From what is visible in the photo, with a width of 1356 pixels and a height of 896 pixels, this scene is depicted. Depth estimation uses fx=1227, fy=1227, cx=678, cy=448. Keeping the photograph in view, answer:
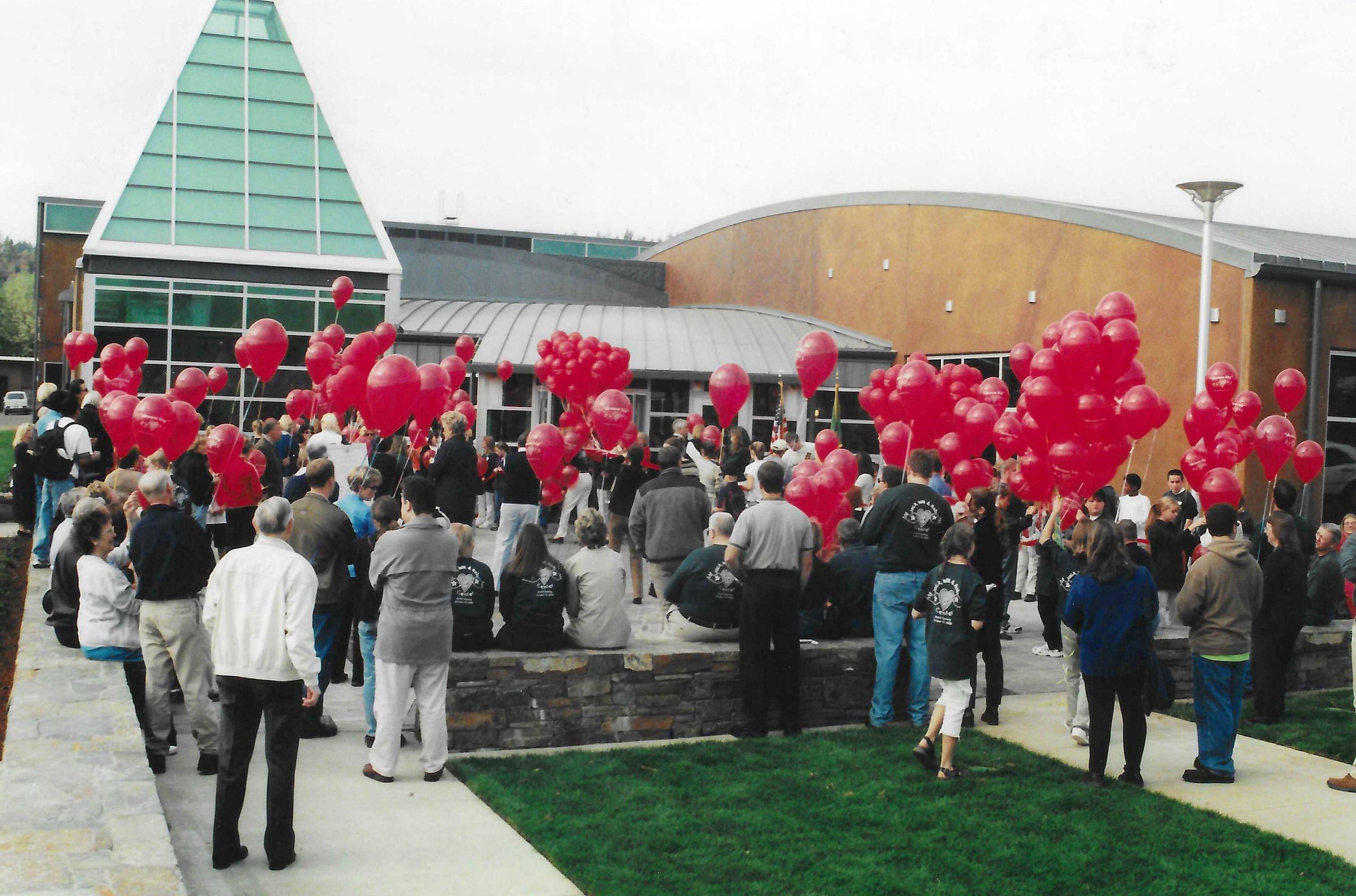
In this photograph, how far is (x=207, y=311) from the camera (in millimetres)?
23344

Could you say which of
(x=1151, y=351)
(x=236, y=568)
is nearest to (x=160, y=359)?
(x=1151, y=351)

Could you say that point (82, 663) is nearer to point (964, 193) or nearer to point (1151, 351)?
point (1151, 351)

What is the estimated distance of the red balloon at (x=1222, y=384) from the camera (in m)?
13.0

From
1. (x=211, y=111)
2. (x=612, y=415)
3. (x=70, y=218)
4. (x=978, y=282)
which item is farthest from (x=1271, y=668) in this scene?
(x=70, y=218)

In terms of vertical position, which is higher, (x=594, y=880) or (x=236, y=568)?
(x=236, y=568)

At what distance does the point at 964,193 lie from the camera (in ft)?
79.9

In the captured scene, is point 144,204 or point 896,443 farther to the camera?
point 144,204

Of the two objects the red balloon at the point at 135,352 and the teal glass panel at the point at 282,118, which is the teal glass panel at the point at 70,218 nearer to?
the teal glass panel at the point at 282,118

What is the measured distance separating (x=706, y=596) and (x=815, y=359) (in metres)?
5.37

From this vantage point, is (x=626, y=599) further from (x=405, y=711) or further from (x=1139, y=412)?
(x=1139, y=412)

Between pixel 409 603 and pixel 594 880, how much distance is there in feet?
6.46

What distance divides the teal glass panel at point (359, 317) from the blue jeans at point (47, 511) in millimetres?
12114

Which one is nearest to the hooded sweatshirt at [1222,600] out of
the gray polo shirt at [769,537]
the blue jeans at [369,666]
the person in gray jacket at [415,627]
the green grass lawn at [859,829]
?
the green grass lawn at [859,829]

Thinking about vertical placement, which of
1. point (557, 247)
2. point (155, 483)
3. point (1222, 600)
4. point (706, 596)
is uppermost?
point (557, 247)
